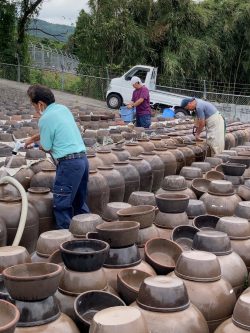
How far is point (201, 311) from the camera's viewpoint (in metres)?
2.51

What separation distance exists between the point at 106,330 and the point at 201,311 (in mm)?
773

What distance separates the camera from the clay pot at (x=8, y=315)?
1828mm

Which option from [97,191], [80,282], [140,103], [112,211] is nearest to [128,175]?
[97,191]

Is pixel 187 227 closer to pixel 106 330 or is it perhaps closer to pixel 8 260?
pixel 8 260

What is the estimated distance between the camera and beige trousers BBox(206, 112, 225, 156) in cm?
734

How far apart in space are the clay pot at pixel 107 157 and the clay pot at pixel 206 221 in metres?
2.23

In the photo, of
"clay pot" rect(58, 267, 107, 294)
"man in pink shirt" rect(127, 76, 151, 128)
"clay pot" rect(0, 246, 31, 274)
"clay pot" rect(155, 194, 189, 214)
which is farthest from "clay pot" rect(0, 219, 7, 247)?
"man in pink shirt" rect(127, 76, 151, 128)

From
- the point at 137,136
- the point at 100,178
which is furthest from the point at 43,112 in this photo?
the point at 137,136

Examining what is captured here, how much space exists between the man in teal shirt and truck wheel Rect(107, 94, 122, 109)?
43.8 feet

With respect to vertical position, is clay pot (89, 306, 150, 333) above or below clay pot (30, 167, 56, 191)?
above

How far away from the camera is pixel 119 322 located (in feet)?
6.19

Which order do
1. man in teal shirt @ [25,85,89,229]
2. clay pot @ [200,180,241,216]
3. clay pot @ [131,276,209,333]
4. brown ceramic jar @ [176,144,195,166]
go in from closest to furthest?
clay pot @ [131,276,209,333]
clay pot @ [200,180,241,216]
man in teal shirt @ [25,85,89,229]
brown ceramic jar @ [176,144,195,166]

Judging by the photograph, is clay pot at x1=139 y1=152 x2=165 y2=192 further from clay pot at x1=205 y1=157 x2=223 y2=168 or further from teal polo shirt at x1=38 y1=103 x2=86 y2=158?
teal polo shirt at x1=38 y1=103 x2=86 y2=158

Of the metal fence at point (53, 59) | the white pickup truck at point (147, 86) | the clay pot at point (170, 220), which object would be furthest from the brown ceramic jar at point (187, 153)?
the metal fence at point (53, 59)
